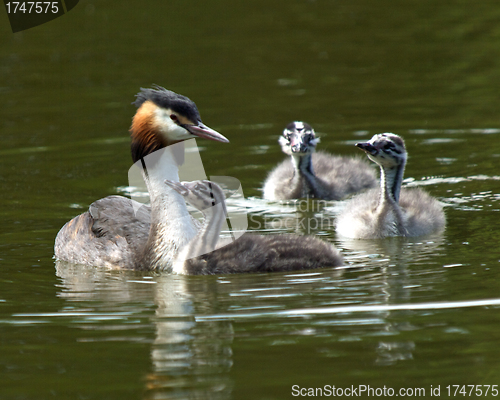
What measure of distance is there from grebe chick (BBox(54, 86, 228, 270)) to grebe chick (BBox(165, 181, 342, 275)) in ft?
0.51

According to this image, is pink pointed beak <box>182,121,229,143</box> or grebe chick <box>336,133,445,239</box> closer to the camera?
pink pointed beak <box>182,121,229,143</box>

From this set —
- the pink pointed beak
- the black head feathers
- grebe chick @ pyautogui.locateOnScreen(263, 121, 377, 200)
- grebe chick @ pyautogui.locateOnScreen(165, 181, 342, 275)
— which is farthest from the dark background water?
the black head feathers

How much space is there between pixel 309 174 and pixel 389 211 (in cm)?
216

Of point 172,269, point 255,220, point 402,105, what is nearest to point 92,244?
point 172,269

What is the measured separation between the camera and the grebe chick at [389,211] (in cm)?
922

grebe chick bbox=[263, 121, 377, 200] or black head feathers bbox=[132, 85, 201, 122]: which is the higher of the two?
black head feathers bbox=[132, 85, 201, 122]

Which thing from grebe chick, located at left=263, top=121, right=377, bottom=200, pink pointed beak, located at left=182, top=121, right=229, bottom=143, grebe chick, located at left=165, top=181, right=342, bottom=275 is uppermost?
pink pointed beak, located at left=182, top=121, right=229, bottom=143

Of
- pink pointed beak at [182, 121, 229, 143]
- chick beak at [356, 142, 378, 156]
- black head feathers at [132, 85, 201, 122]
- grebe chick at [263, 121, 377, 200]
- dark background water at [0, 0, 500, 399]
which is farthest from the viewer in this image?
grebe chick at [263, 121, 377, 200]

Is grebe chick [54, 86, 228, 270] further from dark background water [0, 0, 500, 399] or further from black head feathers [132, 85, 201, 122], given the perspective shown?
dark background water [0, 0, 500, 399]

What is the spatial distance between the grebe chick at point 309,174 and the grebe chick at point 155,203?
9.25 feet

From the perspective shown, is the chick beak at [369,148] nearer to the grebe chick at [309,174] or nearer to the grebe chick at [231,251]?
the grebe chick at [231,251]

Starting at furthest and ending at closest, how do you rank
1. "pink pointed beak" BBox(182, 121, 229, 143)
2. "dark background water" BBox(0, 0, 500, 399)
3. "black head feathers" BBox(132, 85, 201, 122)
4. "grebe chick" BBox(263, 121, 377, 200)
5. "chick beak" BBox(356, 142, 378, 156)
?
"grebe chick" BBox(263, 121, 377, 200) → "chick beak" BBox(356, 142, 378, 156) → "black head feathers" BBox(132, 85, 201, 122) → "pink pointed beak" BBox(182, 121, 229, 143) → "dark background water" BBox(0, 0, 500, 399)

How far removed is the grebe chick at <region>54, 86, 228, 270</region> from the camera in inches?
310

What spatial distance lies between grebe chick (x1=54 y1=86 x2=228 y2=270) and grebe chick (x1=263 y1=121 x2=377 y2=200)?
111 inches
